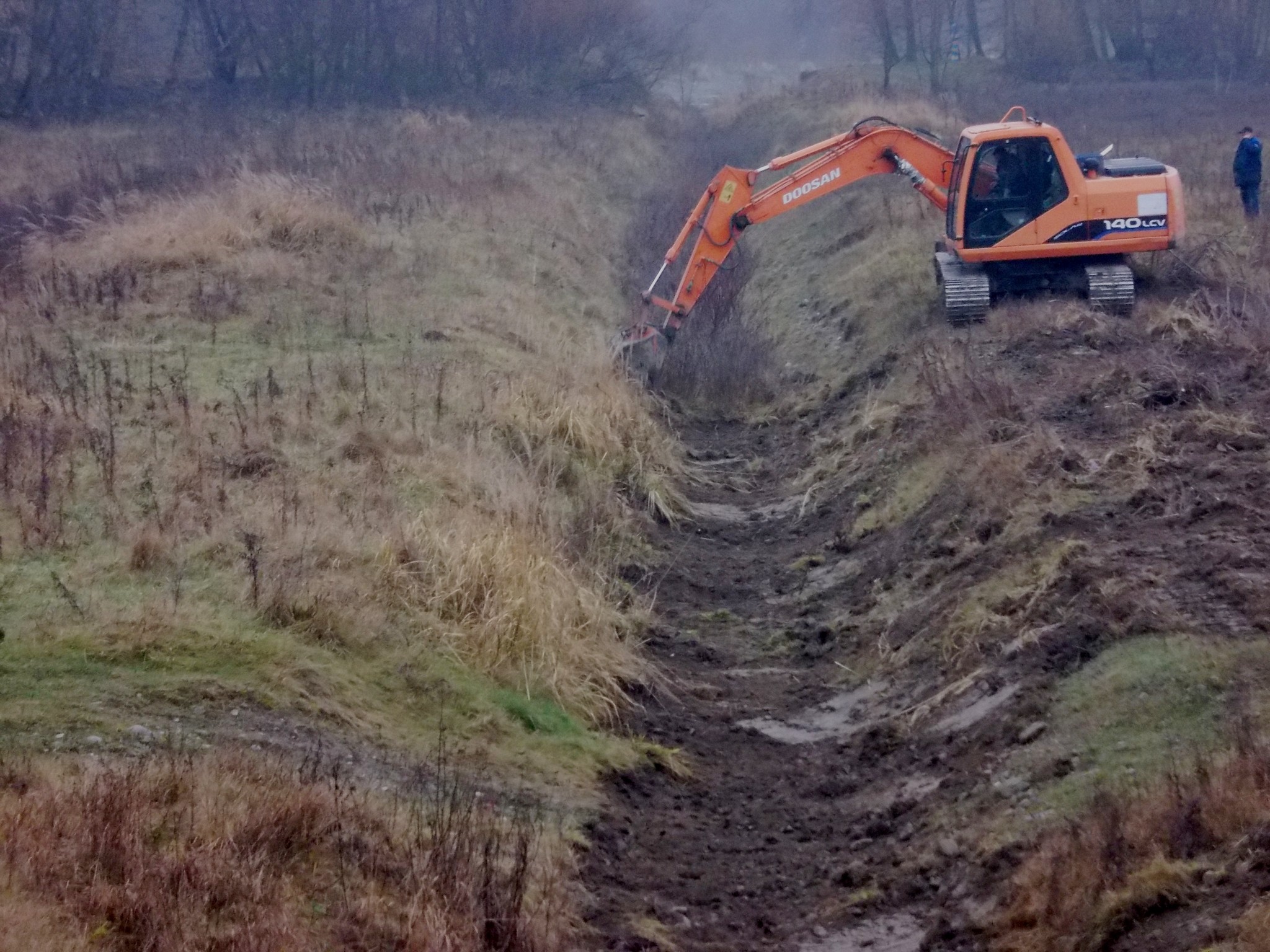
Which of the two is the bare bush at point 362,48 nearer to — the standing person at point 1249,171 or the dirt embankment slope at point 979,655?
the standing person at point 1249,171

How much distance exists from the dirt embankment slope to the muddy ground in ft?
0.08

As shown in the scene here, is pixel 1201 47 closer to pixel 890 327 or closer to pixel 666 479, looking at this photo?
pixel 890 327

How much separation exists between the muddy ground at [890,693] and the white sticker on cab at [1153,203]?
262cm

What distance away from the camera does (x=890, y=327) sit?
16531mm

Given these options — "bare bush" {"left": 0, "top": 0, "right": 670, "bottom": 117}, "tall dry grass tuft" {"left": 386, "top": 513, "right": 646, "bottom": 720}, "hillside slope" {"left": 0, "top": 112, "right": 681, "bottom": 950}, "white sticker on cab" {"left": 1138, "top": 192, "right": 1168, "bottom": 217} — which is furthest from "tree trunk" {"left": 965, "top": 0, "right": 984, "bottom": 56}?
"tall dry grass tuft" {"left": 386, "top": 513, "right": 646, "bottom": 720}

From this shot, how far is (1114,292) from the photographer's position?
582 inches

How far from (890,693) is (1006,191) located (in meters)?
8.06

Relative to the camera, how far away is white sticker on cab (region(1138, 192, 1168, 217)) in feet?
48.6

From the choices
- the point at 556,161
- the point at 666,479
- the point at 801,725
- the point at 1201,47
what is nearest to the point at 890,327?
the point at 666,479

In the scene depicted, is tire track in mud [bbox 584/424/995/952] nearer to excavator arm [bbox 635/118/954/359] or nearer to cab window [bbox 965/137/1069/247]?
excavator arm [bbox 635/118/954/359]

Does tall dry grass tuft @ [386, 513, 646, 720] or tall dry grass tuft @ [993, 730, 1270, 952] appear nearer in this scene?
tall dry grass tuft @ [993, 730, 1270, 952]

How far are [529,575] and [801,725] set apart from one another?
2098 millimetres

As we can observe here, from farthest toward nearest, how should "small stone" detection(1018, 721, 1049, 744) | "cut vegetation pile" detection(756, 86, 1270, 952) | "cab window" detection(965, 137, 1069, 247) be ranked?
1. "cab window" detection(965, 137, 1069, 247)
2. "small stone" detection(1018, 721, 1049, 744)
3. "cut vegetation pile" detection(756, 86, 1270, 952)

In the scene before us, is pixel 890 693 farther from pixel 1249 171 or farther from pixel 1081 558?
pixel 1249 171
